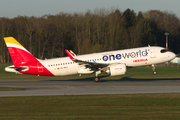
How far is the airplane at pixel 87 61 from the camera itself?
3500 cm

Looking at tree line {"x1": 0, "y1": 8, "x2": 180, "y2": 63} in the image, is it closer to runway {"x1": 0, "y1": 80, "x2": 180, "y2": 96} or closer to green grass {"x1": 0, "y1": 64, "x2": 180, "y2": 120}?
runway {"x1": 0, "y1": 80, "x2": 180, "y2": 96}

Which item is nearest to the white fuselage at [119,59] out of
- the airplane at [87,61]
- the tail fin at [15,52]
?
the airplane at [87,61]

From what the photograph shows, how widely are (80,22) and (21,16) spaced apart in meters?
37.0

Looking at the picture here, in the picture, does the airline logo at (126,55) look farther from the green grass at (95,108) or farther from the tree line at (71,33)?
the tree line at (71,33)

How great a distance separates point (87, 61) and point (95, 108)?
62.3 ft

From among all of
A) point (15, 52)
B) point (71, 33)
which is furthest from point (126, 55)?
point (71, 33)

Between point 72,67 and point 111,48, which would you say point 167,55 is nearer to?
point 72,67

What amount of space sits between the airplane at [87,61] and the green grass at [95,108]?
1392cm

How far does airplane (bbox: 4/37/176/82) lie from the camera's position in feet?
115

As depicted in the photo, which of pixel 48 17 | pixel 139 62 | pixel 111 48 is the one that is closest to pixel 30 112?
pixel 139 62

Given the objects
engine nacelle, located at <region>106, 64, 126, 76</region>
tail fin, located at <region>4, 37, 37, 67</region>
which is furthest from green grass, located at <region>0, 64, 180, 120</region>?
tail fin, located at <region>4, 37, 37, 67</region>

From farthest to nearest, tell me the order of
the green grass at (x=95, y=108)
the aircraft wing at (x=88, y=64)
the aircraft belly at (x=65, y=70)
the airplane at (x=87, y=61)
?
the aircraft belly at (x=65, y=70), the airplane at (x=87, y=61), the aircraft wing at (x=88, y=64), the green grass at (x=95, y=108)

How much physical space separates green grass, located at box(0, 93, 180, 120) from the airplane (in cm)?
1392

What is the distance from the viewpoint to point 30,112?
1572cm
